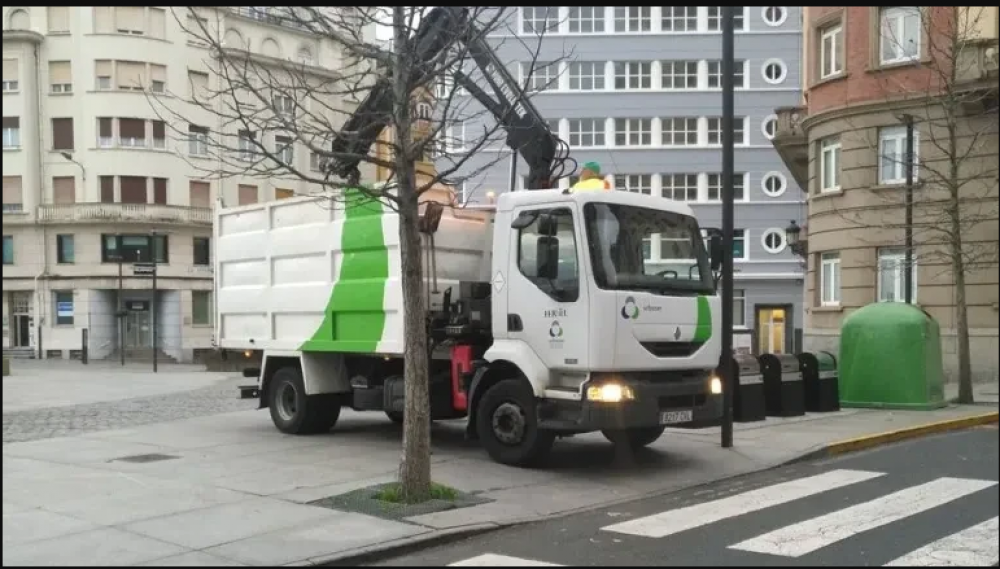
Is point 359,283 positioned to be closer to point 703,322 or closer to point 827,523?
point 703,322

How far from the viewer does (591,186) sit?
9312 millimetres

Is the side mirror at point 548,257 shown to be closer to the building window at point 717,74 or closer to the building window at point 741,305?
the building window at point 741,305

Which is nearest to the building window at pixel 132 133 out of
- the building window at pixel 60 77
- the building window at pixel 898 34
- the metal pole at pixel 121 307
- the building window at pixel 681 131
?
the building window at pixel 60 77

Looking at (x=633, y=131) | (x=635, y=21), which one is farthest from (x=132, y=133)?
(x=635, y=21)

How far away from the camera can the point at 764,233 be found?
5062 centimetres

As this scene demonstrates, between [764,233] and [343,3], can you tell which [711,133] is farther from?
[343,3]

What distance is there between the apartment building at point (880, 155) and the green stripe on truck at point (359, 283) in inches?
313

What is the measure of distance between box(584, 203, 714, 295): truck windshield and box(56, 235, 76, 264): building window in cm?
4265

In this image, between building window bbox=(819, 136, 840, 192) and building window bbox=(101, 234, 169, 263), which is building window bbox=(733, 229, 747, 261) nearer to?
building window bbox=(819, 136, 840, 192)

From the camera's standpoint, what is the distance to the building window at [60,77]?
43.9 metres

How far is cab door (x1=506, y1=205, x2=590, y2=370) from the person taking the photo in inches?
351

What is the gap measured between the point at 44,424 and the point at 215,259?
380cm

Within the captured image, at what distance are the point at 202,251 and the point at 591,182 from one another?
4057 cm

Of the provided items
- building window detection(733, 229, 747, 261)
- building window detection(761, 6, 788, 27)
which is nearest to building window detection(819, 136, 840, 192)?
building window detection(733, 229, 747, 261)
